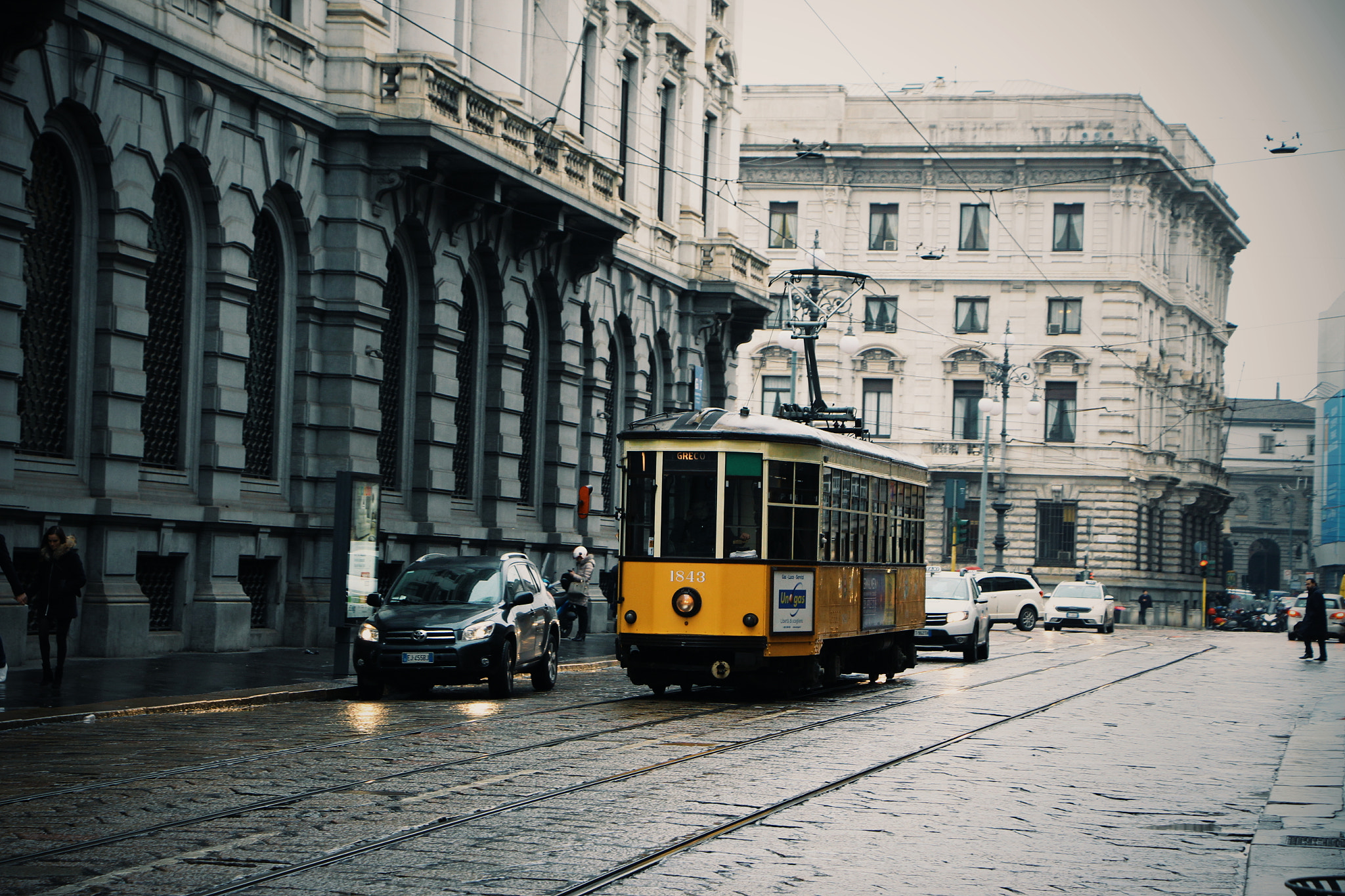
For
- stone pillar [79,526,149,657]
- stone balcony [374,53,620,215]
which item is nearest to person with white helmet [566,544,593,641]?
stone balcony [374,53,620,215]

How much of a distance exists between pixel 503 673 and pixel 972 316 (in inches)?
2053

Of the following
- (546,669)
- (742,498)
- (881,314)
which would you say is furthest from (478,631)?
(881,314)

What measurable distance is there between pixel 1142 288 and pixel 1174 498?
9602mm

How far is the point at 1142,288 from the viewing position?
6806cm

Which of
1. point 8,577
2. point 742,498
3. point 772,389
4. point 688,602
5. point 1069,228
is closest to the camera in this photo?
point 8,577

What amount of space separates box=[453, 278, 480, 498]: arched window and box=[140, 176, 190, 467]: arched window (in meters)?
7.75

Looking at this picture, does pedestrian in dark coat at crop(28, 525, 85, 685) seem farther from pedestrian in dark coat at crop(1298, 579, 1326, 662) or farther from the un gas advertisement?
pedestrian in dark coat at crop(1298, 579, 1326, 662)

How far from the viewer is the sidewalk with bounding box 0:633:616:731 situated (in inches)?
598

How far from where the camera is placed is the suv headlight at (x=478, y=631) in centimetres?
1853

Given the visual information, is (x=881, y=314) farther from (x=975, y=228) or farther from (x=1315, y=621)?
(x=1315, y=621)

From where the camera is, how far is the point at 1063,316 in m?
68.1

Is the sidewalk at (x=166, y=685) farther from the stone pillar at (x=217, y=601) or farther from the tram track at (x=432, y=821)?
the tram track at (x=432, y=821)

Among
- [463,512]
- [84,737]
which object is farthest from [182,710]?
[463,512]

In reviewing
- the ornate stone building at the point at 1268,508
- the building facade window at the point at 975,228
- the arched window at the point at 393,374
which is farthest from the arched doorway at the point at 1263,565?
the arched window at the point at 393,374
